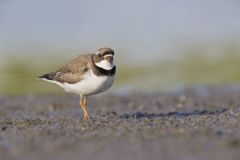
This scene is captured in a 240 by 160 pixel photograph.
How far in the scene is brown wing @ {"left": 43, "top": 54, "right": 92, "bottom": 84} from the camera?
11164 mm

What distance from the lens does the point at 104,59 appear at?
10953mm

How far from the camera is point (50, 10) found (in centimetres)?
3478

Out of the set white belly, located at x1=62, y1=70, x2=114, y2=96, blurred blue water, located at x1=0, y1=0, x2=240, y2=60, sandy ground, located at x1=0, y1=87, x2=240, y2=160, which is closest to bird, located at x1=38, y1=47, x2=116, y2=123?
white belly, located at x1=62, y1=70, x2=114, y2=96

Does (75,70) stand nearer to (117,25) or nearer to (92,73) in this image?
(92,73)

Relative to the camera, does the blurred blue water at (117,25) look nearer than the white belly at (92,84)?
No

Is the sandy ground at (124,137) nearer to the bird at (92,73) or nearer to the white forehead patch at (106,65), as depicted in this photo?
the bird at (92,73)

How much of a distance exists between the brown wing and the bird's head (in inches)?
7.3

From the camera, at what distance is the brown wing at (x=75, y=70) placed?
11.2 meters

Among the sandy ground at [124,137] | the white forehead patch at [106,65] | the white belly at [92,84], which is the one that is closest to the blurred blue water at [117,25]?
the sandy ground at [124,137]

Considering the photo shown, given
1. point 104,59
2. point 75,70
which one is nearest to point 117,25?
point 75,70

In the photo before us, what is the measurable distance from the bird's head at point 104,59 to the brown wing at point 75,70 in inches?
7.3

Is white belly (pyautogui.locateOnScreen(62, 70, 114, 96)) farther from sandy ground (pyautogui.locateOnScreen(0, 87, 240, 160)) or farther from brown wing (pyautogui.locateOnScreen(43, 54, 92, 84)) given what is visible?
sandy ground (pyautogui.locateOnScreen(0, 87, 240, 160))

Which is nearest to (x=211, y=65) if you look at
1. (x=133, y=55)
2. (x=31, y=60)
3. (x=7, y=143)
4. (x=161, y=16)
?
(x=133, y=55)

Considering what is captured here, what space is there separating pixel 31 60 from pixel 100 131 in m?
17.7
